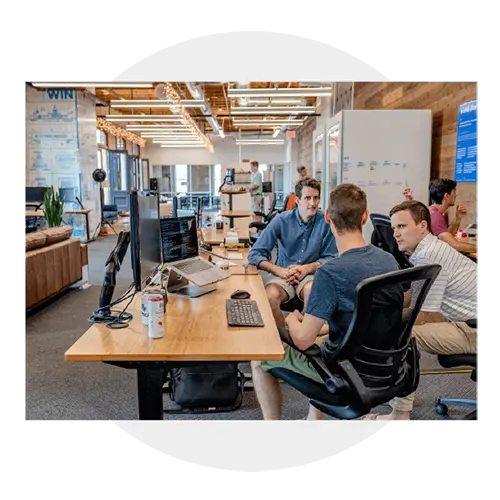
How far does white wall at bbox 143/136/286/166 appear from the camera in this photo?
20609 millimetres

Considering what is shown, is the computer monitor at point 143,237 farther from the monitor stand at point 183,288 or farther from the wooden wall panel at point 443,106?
the wooden wall panel at point 443,106

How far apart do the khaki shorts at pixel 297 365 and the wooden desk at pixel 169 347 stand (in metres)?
0.19

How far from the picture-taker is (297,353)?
218 cm

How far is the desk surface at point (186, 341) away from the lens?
172 cm

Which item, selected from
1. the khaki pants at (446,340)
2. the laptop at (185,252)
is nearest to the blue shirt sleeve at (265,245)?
the laptop at (185,252)

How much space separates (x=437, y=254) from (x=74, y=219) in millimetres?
9488

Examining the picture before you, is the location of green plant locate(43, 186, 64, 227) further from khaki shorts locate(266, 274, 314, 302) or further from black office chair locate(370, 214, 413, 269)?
black office chair locate(370, 214, 413, 269)

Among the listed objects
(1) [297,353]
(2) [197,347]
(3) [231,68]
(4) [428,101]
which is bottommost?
(1) [297,353]

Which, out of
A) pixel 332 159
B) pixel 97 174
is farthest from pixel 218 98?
pixel 332 159

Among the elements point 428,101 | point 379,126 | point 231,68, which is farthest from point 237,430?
point 428,101

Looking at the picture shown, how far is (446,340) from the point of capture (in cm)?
249

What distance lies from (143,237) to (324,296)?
85 centimetres

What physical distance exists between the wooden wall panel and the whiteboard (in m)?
0.12

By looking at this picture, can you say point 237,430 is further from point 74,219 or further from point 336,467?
point 74,219
